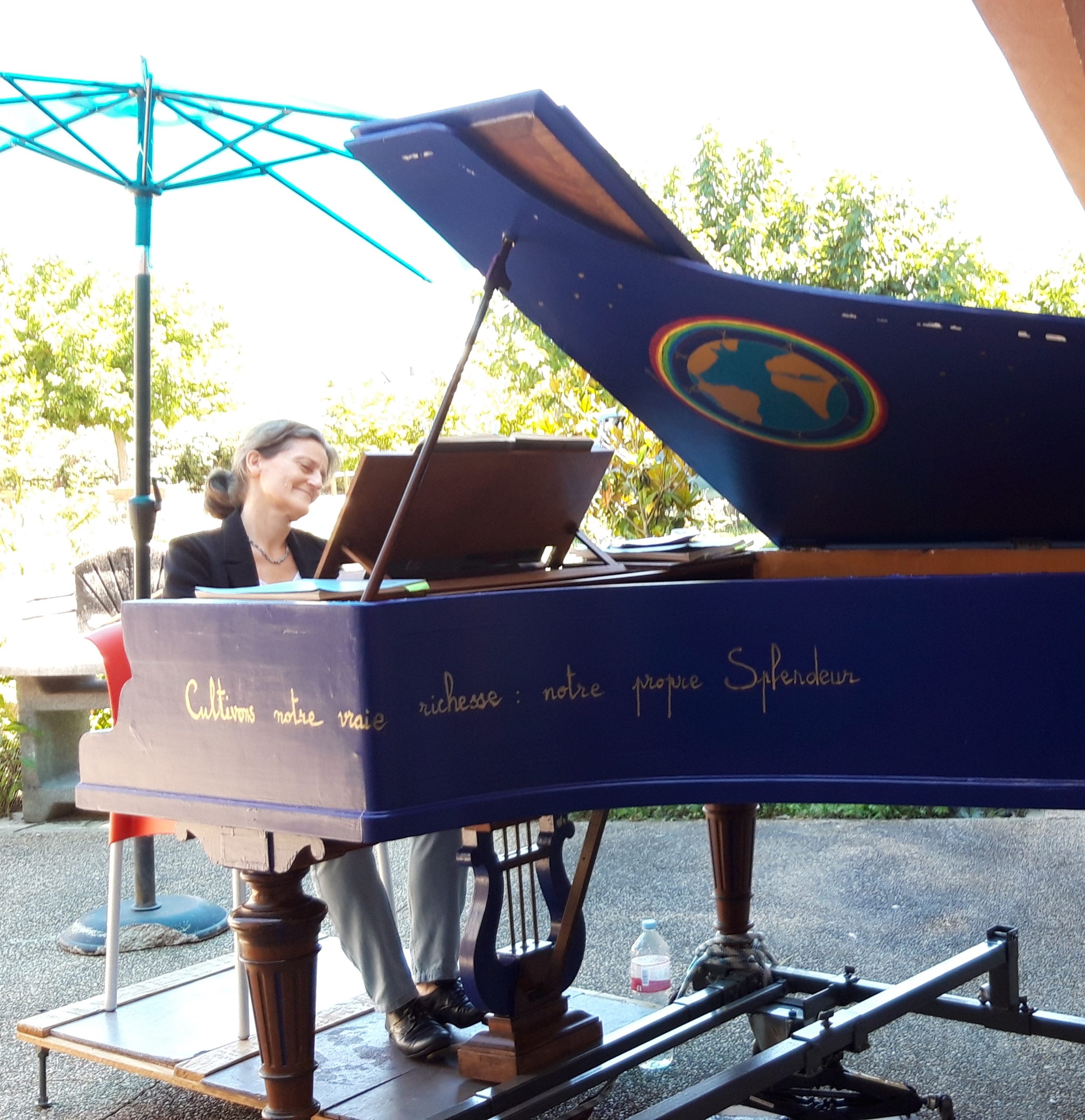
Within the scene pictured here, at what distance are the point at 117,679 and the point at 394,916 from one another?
0.78 meters

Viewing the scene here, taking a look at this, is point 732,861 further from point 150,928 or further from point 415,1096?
point 150,928

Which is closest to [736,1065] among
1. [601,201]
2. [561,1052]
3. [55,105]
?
[561,1052]

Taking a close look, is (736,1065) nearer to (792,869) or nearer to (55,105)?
(792,869)

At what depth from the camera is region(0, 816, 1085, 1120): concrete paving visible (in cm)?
292

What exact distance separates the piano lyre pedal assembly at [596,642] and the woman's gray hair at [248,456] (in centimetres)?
71

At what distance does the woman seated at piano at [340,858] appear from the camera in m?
2.72

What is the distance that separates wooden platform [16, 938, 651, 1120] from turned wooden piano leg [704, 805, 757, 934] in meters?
0.31

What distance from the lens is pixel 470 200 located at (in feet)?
6.40

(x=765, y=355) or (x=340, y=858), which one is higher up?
(x=765, y=355)

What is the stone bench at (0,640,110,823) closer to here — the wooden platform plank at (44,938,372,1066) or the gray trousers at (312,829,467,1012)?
the wooden platform plank at (44,938,372,1066)

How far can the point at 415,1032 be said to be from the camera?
2740 millimetres

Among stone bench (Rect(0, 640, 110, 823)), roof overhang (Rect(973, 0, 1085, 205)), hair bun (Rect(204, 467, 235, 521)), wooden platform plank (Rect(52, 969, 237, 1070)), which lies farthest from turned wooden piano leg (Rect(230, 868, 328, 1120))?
stone bench (Rect(0, 640, 110, 823))

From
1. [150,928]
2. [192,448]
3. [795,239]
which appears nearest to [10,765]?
[150,928]

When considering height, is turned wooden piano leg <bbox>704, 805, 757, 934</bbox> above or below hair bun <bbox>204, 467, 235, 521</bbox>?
below
